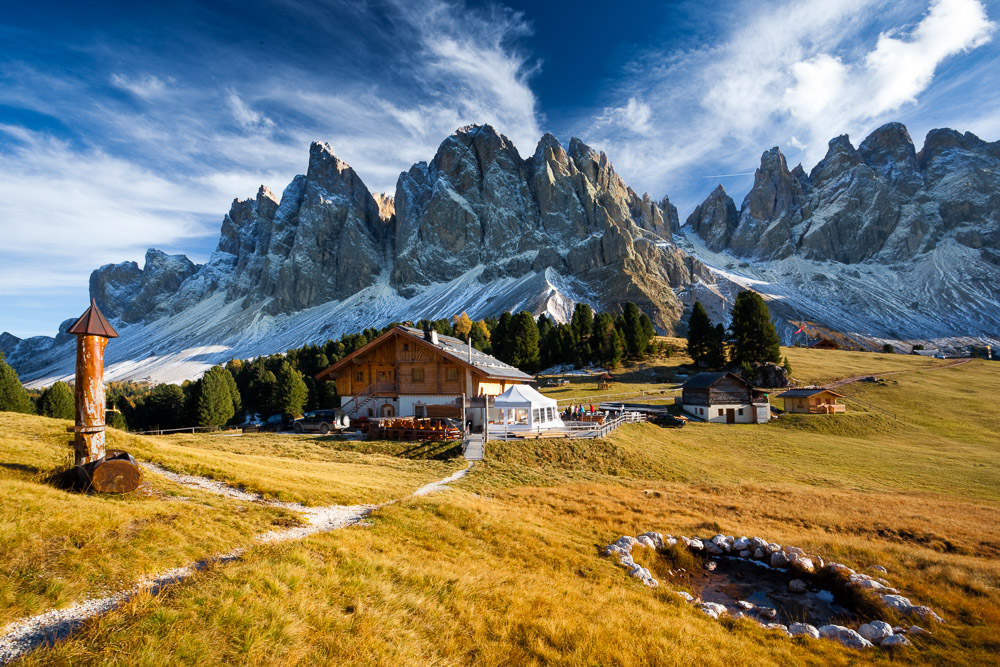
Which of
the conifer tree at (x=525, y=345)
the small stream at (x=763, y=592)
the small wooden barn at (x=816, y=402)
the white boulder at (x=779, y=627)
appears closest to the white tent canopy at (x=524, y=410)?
the small stream at (x=763, y=592)

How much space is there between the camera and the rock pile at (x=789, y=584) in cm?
1023

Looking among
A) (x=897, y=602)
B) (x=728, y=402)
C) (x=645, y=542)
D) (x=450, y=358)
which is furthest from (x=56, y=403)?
(x=728, y=402)

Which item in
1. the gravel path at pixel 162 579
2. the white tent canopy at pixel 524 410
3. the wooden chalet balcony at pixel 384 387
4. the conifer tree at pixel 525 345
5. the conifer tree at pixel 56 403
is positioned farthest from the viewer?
the conifer tree at pixel 525 345

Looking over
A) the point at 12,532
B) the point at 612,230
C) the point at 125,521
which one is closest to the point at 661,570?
the point at 125,521

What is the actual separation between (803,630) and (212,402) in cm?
6799

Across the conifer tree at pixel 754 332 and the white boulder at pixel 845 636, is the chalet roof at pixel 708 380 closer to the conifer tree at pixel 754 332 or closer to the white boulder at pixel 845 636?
the conifer tree at pixel 754 332

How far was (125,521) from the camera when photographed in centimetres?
909

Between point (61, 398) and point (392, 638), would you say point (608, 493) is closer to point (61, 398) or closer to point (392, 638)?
point (392, 638)

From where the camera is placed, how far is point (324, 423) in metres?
35.7

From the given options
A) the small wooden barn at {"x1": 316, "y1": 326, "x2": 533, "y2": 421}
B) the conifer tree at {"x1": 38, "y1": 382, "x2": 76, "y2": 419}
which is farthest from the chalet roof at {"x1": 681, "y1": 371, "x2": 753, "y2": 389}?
the conifer tree at {"x1": 38, "y1": 382, "x2": 76, "y2": 419}

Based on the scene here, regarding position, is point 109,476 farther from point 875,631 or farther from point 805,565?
point 805,565

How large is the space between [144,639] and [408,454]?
22522 mm

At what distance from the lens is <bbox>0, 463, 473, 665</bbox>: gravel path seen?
5582mm

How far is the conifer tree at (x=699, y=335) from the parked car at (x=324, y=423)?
60.7m
